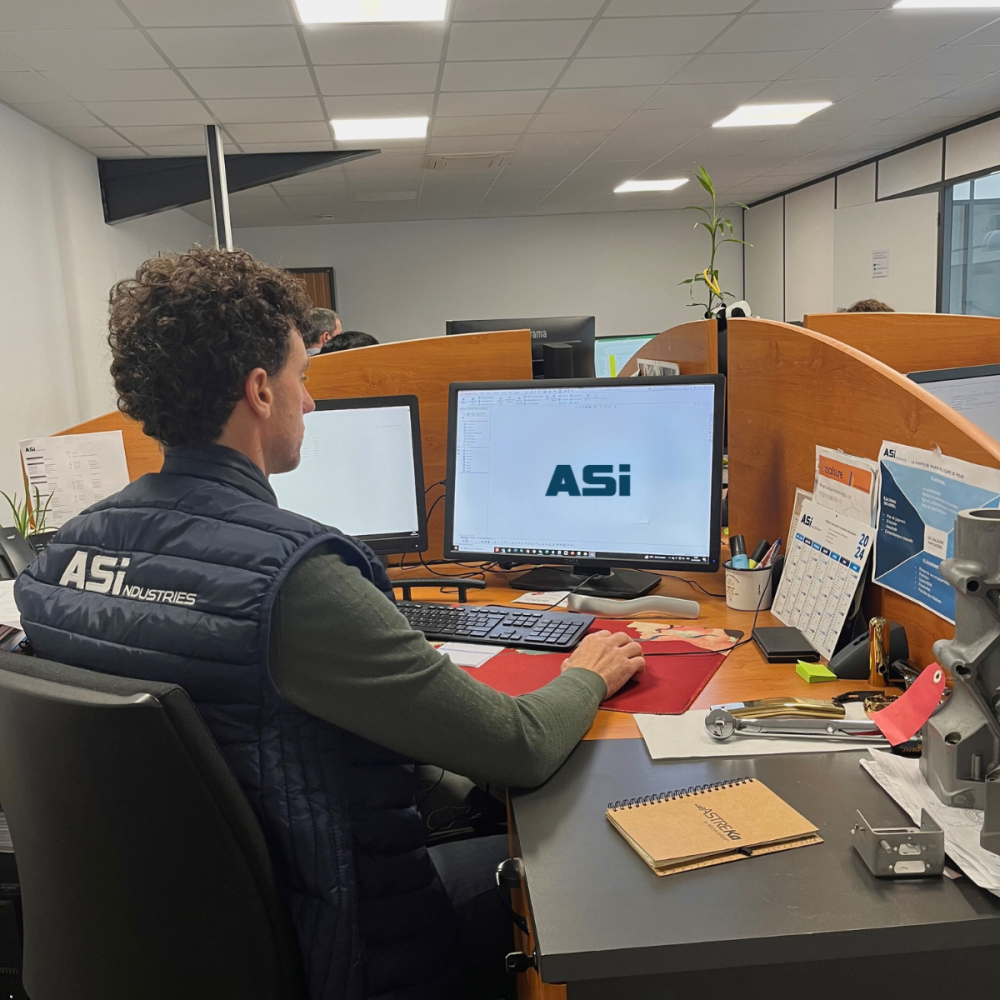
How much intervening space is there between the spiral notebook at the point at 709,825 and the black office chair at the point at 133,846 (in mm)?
366

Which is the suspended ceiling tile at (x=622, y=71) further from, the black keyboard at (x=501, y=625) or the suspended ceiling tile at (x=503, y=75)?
the black keyboard at (x=501, y=625)

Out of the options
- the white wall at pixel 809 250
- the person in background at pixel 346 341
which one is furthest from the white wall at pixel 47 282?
the white wall at pixel 809 250

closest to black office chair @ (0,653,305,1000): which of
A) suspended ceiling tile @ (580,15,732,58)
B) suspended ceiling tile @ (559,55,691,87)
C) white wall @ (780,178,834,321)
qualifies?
suspended ceiling tile @ (580,15,732,58)

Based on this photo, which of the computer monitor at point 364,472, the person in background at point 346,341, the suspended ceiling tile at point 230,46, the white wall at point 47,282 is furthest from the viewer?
the white wall at point 47,282

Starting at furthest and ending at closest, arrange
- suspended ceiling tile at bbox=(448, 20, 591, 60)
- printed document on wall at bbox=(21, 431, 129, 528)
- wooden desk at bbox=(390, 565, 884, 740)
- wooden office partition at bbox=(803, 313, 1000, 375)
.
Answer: suspended ceiling tile at bbox=(448, 20, 591, 60) → printed document on wall at bbox=(21, 431, 129, 528) → wooden office partition at bbox=(803, 313, 1000, 375) → wooden desk at bbox=(390, 565, 884, 740)

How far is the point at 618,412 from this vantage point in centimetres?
160

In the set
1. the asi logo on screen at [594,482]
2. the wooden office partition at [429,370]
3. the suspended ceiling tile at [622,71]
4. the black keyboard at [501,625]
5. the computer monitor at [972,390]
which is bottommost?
the black keyboard at [501,625]

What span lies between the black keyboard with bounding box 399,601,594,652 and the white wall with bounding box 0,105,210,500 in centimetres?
318

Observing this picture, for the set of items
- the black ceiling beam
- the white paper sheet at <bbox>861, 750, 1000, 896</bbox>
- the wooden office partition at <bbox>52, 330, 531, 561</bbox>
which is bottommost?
the white paper sheet at <bbox>861, 750, 1000, 896</bbox>

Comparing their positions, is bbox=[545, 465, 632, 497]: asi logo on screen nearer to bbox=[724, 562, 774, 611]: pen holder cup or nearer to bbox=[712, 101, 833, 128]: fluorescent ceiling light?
bbox=[724, 562, 774, 611]: pen holder cup

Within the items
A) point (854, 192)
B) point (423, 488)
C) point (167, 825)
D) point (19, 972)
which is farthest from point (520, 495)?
point (854, 192)

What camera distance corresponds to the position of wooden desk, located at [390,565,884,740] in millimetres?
1104

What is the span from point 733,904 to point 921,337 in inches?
60.0

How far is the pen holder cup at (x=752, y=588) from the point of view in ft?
5.00
